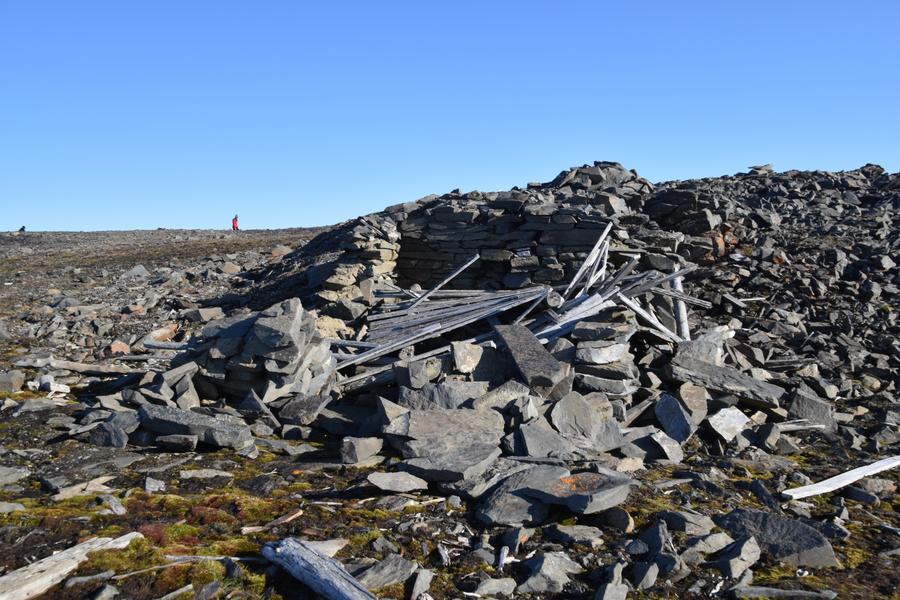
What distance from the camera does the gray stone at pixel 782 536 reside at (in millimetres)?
5203

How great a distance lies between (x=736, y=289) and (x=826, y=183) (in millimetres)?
12141

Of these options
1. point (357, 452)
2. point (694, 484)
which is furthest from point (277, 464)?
point (694, 484)

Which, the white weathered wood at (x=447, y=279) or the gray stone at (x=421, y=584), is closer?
the gray stone at (x=421, y=584)

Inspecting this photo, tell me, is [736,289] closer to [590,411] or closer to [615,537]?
[590,411]

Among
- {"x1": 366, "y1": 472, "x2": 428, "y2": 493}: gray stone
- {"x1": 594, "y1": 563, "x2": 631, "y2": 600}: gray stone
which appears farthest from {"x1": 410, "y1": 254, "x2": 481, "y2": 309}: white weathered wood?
{"x1": 594, "y1": 563, "x2": 631, "y2": 600}: gray stone

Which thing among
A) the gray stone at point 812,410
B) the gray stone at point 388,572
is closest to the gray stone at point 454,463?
the gray stone at point 388,572

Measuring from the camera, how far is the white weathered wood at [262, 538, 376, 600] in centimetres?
415

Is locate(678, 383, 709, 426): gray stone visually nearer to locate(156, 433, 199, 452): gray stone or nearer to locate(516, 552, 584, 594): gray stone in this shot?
locate(516, 552, 584, 594): gray stone

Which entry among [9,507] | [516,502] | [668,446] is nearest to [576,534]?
[516,502]

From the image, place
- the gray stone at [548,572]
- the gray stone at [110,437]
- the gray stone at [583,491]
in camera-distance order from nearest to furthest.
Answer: the gray stone at [548,572]
the gray stone at [583,491]
the gray stone at [110,437]

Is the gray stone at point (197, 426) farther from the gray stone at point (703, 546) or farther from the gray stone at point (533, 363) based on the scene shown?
the gray stone at point (703, 546)

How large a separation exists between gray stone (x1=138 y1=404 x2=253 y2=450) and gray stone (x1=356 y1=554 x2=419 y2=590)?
10.1ft

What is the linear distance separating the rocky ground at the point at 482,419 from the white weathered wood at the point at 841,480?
9 centimetres

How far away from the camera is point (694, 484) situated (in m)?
6.64
